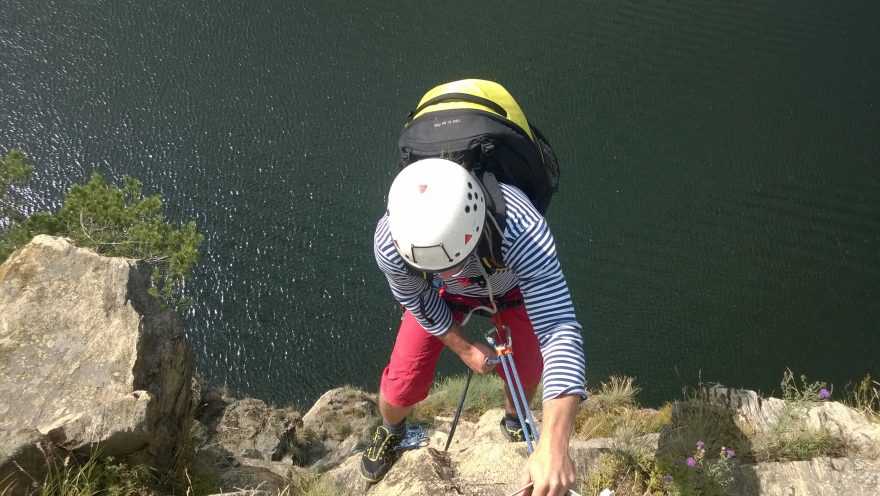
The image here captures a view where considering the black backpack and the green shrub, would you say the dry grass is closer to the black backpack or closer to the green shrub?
the green shrub

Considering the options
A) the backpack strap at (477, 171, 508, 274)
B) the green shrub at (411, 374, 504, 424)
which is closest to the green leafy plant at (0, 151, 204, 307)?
the green shrub at (411, 374, 504, 424)

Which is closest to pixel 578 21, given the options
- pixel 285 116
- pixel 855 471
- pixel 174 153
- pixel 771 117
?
pixel 771 117

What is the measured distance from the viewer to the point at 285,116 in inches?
376

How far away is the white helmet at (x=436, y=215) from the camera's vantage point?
7.07ft

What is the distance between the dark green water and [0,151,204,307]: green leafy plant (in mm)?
2612

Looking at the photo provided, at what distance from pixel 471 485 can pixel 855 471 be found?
1882 millimetres

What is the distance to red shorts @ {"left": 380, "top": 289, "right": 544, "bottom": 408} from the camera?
115 inches

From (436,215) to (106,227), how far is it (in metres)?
3.70

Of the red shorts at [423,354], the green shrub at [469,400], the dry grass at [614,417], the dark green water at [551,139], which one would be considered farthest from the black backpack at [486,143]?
the dark green water at [551,139]

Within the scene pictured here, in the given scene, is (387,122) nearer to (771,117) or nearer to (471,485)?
(771,117)

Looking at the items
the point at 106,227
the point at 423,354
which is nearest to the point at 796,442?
the point at 423,354

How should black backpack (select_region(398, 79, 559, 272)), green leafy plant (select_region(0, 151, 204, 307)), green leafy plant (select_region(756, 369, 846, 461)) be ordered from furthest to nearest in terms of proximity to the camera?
green leafy plant (select_region(0, 151, 204, 307)) < green leafy plant (select_region(756, 369, 846, 461)) < black backpack (select_region(398, 79, 559, 272))

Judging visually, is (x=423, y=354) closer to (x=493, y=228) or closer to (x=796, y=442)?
(x=493, y=228)

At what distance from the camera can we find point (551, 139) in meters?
9.43
